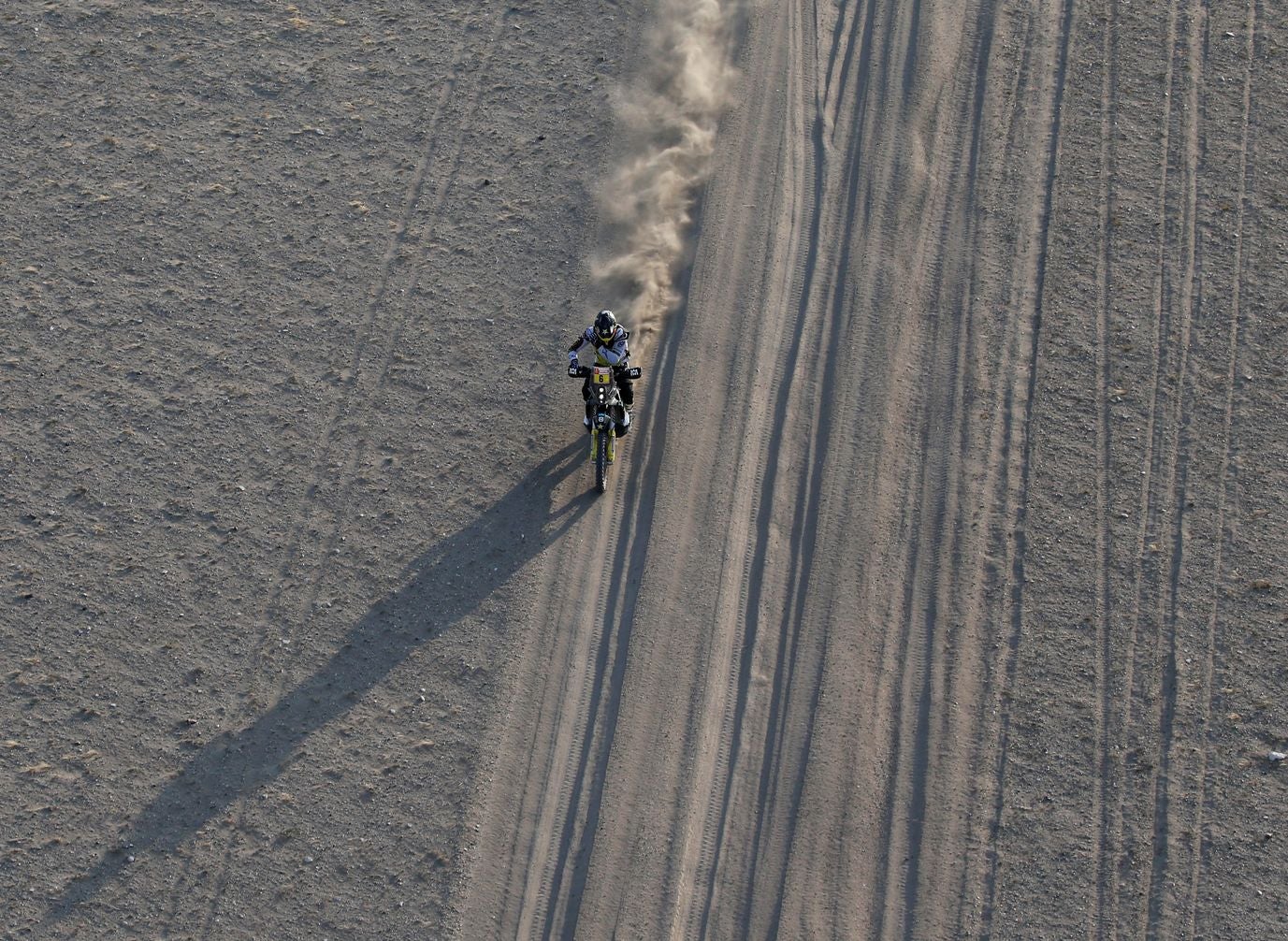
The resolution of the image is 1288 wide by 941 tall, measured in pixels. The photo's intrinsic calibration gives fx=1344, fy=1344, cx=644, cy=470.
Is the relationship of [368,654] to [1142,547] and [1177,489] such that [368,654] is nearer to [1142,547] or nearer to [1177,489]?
[1142,547]

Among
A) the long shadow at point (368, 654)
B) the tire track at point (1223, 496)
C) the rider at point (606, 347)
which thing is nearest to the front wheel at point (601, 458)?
the rider at point (606, 347)

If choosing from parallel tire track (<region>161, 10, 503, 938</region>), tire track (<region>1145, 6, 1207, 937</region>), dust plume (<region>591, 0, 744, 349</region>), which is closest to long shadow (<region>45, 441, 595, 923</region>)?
parallel tire track (<region>161, 10, 503, 938</region>)

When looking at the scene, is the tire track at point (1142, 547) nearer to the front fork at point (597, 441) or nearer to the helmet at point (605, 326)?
the front fork at point (597, 441)

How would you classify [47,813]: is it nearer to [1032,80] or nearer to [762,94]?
[762,94]

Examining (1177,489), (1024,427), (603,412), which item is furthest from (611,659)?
(1177,489)

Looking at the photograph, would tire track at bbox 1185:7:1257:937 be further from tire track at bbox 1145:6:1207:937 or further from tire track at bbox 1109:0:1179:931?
tire track at bbox 1109:0:1179:931
